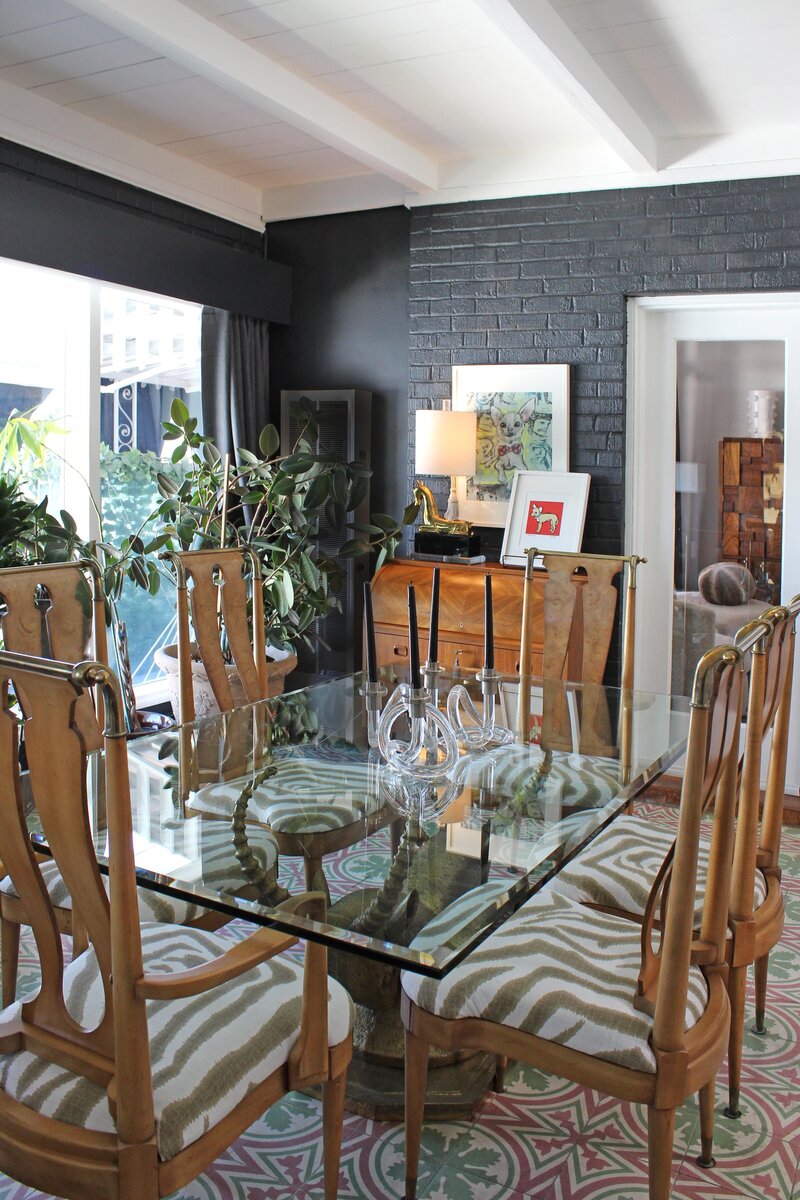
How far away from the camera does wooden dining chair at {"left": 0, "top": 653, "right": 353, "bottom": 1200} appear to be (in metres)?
1.33

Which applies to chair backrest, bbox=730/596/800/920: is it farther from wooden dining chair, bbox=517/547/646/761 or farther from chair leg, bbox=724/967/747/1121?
wooden dining chair, bbox=517/547/646/761

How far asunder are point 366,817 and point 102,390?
9.75 ft

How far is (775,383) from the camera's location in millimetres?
4176

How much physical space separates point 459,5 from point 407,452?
223cm

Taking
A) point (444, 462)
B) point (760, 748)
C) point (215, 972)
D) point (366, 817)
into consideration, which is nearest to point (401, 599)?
point (444, 462)

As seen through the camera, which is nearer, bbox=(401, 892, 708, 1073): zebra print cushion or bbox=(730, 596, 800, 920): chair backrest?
bbox=(401, 892, 708, 1073): zebra print cushion

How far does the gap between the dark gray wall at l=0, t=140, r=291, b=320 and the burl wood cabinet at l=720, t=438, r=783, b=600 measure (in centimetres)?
227

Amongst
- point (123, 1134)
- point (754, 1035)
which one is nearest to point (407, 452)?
point (754, 1035)

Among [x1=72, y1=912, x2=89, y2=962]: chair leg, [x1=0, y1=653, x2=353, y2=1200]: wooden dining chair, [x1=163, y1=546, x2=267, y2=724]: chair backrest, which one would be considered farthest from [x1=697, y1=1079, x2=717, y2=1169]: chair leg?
[x1=163, y1=546, x2=267, y2=724]: chair backrest

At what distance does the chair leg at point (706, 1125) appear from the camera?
2039 millimetres

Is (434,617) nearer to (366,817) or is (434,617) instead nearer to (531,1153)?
(366,817)

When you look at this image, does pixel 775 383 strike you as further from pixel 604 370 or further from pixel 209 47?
pixel 209 47

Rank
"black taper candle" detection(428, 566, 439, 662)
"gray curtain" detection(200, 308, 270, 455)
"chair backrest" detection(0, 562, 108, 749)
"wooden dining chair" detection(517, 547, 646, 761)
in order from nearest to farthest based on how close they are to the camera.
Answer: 1. "black taper candle" detection(428, 566, 439, 662)
2. "chair backrest" detection(0, 562, 108, 749)
3. "wooden dining chair" detection(517, 547, 646, 761)
4. "gray curtain" detection(200, 308, 270, 455)

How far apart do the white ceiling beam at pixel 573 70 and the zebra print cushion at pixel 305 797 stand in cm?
185
